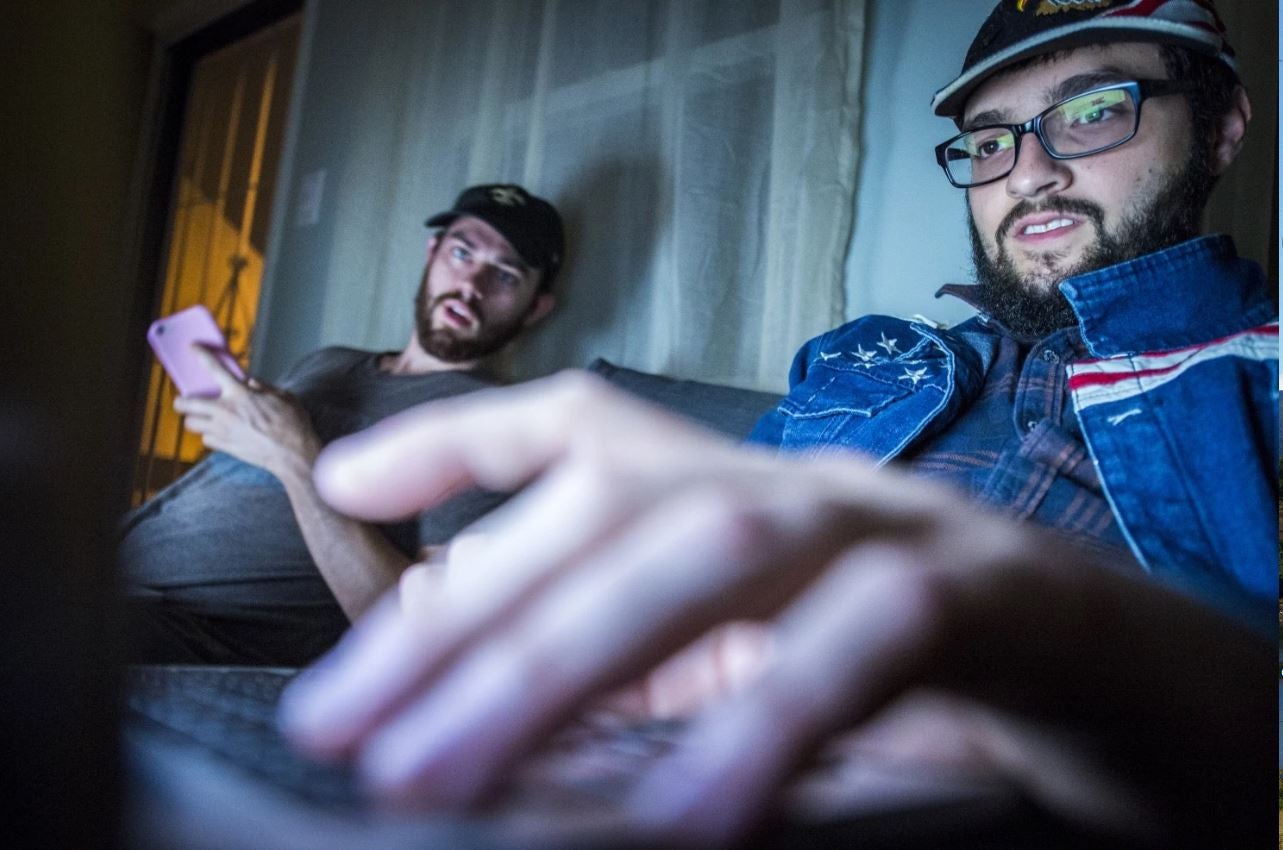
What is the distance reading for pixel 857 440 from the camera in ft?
2.19

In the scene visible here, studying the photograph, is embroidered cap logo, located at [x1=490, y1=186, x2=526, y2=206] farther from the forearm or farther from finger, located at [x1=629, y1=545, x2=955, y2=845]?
finger, located at [x1=629, y1=545, x2=955, y2=845]

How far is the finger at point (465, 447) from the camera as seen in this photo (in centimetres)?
18

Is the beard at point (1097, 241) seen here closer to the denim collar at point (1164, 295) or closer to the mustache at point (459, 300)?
the denim collar at point (1164, 295)

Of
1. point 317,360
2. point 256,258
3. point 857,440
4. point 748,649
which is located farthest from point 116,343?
point 256,258

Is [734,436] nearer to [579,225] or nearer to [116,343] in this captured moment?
[579,225]

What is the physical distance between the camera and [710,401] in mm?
881

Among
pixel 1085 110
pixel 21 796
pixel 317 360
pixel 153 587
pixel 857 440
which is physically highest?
pixel 1085 110

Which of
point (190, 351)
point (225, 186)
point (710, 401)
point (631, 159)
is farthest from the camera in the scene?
point (225, 186)

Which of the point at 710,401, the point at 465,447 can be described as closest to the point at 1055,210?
the point at 710,401

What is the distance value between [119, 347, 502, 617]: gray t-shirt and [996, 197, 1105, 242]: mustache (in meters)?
0.65

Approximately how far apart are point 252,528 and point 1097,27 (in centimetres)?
109

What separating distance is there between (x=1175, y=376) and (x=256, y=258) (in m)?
1.46

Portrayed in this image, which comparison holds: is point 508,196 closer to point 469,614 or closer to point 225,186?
point 225,186

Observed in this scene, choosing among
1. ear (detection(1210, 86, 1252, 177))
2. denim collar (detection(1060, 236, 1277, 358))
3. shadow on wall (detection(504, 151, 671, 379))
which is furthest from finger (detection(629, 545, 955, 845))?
shadow on wall (detection(504, 151, 671, 379))
